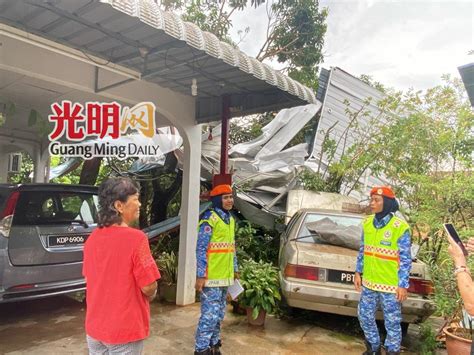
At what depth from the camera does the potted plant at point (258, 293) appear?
4.31 metres

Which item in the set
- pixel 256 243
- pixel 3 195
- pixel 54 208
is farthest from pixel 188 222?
pixel 3 195

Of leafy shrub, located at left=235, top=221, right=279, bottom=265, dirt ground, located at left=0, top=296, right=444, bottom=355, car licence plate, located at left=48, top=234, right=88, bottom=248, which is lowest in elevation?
dirt ground, located at left=0, top=296, right=444, bottom=355

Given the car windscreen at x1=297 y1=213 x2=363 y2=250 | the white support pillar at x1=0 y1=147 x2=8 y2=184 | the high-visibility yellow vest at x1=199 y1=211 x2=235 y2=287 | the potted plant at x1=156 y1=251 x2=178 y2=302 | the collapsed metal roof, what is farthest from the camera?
the white support pillar at x1=0 y1=147 x2=8 y2=184

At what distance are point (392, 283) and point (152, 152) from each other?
14.1ft

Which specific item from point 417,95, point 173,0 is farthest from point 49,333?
point 173,0

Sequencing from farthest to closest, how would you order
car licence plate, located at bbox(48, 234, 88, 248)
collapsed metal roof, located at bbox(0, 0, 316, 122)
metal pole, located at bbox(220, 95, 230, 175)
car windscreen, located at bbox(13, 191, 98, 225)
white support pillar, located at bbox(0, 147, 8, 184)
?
white support pillar, located at bbox(0, 147, 8, 184), metal pole, located at bbox(220, 95, 230, 175), car licence plate, located at bbox(48, 234, 88, 248), car windscreen, located at bbox(13, 191, 98, 225), collapsed metal roof, located at bbox(0, 0, 316, 122)

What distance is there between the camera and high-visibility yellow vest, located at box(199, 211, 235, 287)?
347 centimetres

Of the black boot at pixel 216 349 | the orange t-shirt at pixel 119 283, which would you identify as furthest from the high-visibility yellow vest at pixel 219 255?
the orange t-shirt at pixel 119 283

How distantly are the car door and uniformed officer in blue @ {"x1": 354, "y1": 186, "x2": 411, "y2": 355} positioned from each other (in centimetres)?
334

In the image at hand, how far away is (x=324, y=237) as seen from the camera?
14.8 ft

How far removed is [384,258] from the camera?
11.3ft

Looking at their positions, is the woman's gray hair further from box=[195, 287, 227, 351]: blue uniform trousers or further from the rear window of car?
the rear window of car

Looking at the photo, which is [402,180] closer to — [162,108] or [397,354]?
[397,354]

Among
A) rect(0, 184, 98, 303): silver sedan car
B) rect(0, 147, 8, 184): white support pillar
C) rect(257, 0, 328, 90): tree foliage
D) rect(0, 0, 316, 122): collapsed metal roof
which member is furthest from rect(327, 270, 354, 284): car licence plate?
rect(0, 147, 8, 184): white support pillar
